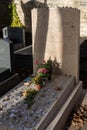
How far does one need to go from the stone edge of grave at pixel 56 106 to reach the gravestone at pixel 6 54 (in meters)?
1.65

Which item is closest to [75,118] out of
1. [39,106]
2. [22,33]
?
[39,106]

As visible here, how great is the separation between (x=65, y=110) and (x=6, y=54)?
7.83 feet

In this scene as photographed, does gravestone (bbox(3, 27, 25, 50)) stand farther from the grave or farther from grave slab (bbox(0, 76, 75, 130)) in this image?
grave slab (bbox(0, 76, 75, 130))

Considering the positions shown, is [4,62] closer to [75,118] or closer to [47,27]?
[47,27]

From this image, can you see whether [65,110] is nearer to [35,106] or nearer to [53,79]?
[35,106]

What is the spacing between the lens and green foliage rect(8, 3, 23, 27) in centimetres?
1421

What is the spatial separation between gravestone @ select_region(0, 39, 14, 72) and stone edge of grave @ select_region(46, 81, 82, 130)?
1801 mm

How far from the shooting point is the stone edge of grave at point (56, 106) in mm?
4621

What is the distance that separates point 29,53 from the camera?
9.17 meters

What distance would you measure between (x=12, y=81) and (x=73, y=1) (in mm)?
7606

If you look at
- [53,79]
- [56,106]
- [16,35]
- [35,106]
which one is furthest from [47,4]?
[35,106]

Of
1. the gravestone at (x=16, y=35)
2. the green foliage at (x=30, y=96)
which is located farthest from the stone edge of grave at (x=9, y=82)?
the gravestone at (x=16, y=35)

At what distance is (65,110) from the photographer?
5434 mm

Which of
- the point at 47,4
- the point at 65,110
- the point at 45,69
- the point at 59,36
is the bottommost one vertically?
the point at 65,110
